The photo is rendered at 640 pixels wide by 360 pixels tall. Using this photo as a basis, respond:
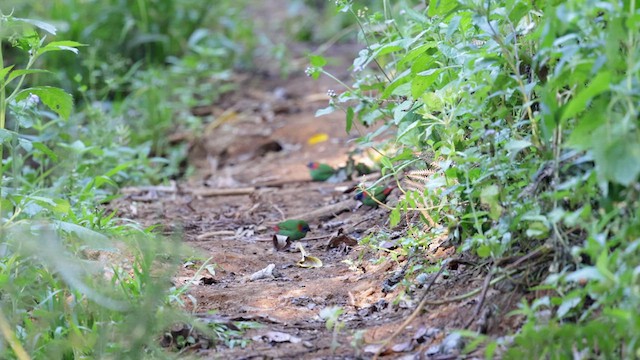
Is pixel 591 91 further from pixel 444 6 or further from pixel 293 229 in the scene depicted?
pixel 293 229

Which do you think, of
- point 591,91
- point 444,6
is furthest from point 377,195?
point 591,91

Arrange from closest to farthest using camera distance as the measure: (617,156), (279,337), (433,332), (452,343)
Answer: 1. (617,156)
2. (452,343)
3. (433,332)
4. (279,337)

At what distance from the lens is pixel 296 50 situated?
7344 mm

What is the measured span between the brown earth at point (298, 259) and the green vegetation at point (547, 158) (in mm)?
152

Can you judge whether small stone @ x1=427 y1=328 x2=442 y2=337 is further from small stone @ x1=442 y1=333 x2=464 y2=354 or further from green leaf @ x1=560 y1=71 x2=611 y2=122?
green leaf @ x1=560 y1=71 x2=611 y2=122

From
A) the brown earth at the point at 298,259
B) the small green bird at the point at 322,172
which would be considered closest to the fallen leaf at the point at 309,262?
the brown earth at the point at 298,259

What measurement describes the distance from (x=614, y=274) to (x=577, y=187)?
0.86 feet

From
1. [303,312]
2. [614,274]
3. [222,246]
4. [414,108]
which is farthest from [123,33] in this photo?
[614,274]

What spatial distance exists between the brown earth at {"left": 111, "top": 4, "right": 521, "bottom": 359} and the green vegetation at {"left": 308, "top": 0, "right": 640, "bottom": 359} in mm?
152

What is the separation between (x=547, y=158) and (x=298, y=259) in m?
1.16

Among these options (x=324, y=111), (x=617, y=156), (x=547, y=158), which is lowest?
(x=324, y=111)

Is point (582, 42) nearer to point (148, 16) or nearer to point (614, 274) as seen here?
point (614, 274)

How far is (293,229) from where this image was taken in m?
3.37

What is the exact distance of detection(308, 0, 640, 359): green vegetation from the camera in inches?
74.2
